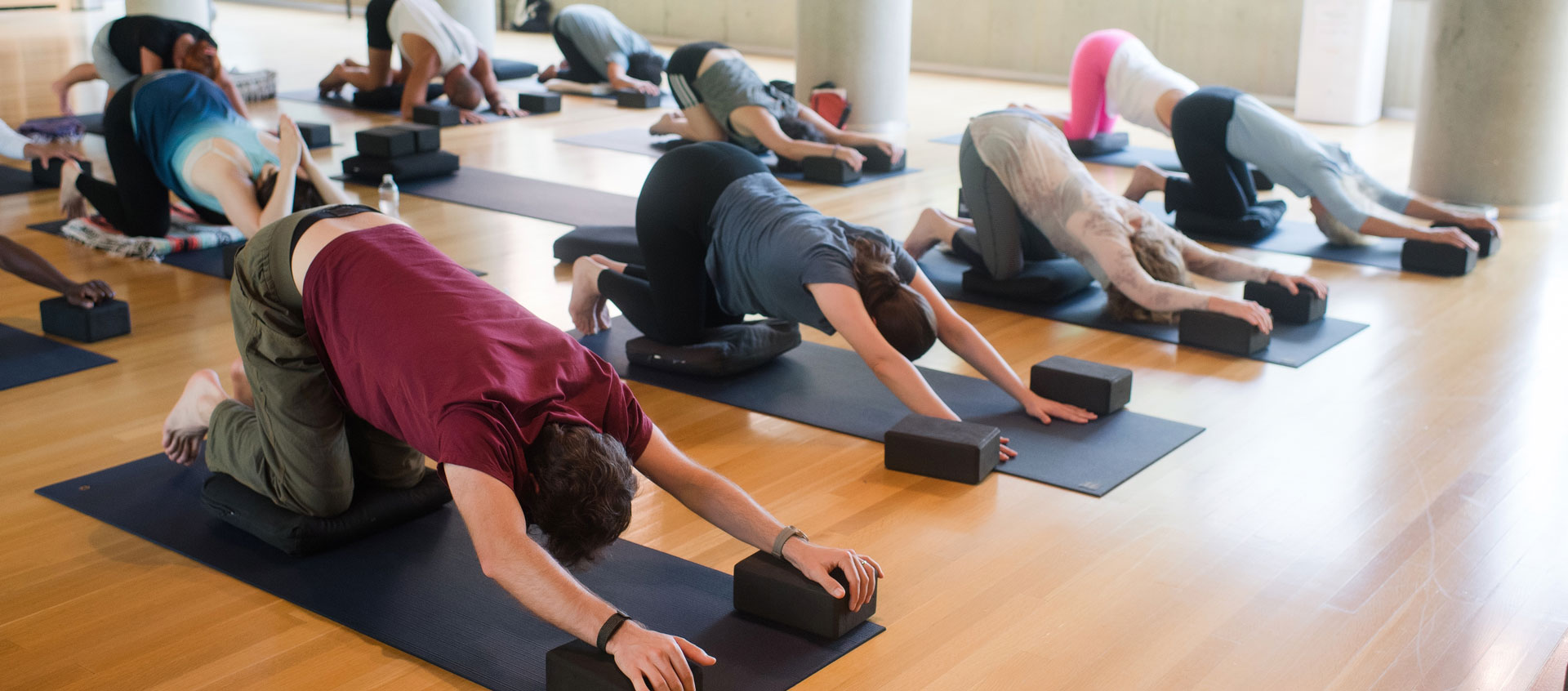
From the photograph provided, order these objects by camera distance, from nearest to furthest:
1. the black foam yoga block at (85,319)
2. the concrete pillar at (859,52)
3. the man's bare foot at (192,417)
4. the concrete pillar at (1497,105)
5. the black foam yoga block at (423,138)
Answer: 1. the man's bare foot at (192,417)
2. the black foam yoga block at (85,319)
3. the concrete pillar at (1497,105)
4. the black foam yoga block at (423,138)
5. the concrete pillar at (859,52)

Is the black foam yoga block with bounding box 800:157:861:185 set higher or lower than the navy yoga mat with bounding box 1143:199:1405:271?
higher

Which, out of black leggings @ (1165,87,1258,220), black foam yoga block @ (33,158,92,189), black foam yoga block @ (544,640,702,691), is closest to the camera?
black foam yoga block @ (544,640,702,691)

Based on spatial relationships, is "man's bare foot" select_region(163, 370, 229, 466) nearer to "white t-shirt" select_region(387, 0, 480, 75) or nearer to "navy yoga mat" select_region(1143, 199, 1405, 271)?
"navy yoga mat" select_region(1143, 199, 1405, 271)

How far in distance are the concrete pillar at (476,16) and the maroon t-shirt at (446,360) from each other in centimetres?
823

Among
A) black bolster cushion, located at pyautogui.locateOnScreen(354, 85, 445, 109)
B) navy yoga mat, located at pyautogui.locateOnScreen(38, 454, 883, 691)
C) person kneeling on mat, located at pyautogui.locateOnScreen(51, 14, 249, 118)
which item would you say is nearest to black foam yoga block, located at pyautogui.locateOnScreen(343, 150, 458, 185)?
person kneeling on mat, located at pyautogui.locateOnScreen(51, 14, 249, 118)

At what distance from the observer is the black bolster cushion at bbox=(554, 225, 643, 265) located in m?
5.18

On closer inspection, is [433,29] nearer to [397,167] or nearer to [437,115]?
[437,115]

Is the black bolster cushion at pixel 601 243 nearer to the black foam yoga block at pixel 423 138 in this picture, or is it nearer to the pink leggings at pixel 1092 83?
the black foam yoga block at pixel 423 138

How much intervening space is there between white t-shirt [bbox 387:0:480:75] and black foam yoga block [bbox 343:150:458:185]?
1789mm

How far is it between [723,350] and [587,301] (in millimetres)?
601

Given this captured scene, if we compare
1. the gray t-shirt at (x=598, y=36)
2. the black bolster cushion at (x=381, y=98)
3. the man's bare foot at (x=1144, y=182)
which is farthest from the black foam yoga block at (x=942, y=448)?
the gray t-shirt at (x=598, y=36)

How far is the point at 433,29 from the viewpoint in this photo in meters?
8.76

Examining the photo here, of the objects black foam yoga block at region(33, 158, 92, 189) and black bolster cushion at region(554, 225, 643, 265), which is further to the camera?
→ black foam yoga block at region(33, 158, 92, 189)

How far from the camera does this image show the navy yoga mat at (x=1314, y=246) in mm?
5895
